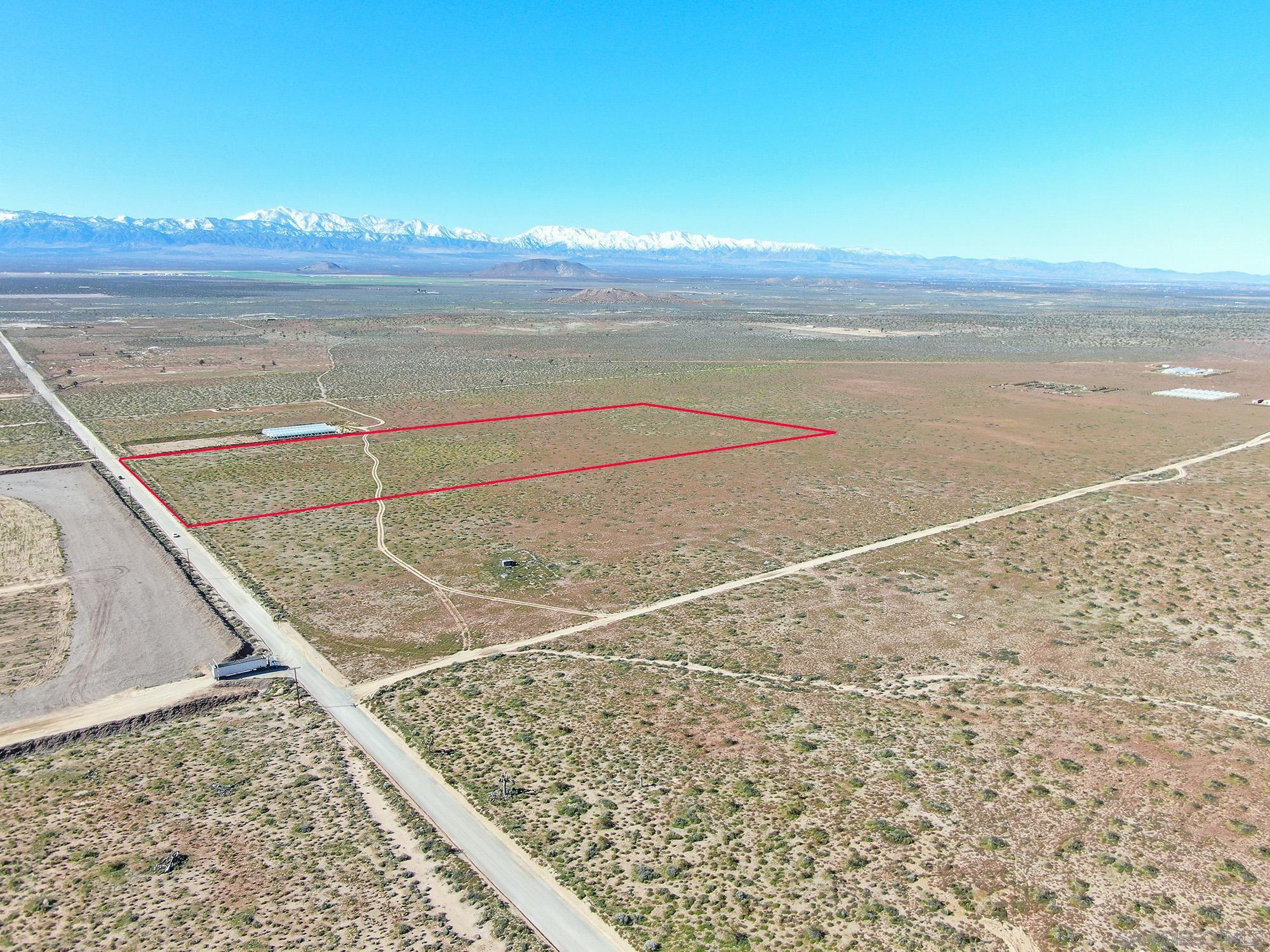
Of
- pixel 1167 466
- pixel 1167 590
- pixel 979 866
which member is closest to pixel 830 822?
pixel 979 866

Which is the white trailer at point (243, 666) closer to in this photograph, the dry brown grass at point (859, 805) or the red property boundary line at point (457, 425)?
the dry brown grass at point (859, 805)

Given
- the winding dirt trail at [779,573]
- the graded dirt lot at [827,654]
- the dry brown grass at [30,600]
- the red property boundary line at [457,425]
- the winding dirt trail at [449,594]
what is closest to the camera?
the graded dirt lot at [827,654]

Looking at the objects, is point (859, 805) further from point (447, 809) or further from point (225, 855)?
point (225, 855)

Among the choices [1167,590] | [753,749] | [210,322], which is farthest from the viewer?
[210,322]

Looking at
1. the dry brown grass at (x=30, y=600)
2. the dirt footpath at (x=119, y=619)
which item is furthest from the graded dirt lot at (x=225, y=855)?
the dry brown grass at (x=30, y=600)

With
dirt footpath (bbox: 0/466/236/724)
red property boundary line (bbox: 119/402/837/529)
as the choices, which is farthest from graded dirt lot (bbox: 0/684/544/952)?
red property boundary line (bbox: 119/402/837/529)

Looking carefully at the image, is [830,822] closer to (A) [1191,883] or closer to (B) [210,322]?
(A) [1191,883]
